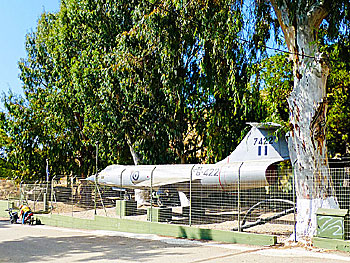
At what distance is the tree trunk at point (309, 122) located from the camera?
38.1ft

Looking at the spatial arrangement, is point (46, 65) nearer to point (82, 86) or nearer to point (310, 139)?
point (82, 86)

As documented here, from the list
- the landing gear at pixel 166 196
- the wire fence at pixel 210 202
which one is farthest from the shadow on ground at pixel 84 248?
the landing gear at pixel 166 196

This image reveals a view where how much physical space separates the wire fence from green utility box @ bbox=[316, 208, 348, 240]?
0.80 ft

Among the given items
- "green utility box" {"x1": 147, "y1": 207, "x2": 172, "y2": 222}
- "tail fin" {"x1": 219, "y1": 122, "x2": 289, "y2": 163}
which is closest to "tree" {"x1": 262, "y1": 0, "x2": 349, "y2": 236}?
"tail fin" {"x1": 219, "y1": 122, "x2": 289, "y2": 163}

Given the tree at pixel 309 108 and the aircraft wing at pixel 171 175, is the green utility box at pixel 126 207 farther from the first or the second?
the tree at pixel 309 108

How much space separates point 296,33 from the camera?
12125 mm

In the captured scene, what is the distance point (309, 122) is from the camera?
11.8 metres

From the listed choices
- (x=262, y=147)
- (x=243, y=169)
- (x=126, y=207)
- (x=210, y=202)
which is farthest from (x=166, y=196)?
(x=262, y=147)

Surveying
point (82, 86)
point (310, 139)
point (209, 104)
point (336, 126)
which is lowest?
point (310, 139)

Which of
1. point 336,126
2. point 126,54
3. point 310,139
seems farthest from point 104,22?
point 310,139

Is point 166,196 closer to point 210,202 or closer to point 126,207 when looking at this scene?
point 126,207

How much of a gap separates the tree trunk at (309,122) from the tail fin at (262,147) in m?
3.25

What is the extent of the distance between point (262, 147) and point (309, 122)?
464 centimetres

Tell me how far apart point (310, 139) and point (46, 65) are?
2477 cm
